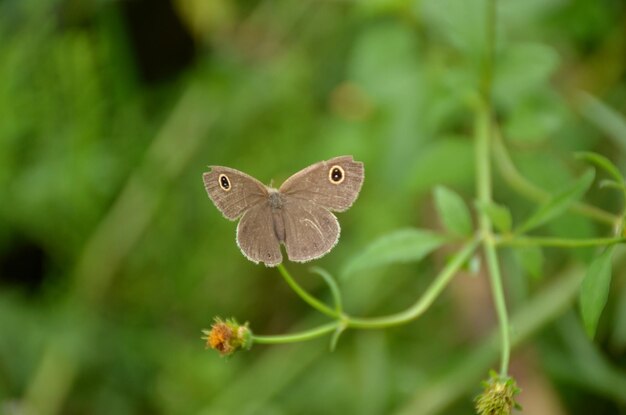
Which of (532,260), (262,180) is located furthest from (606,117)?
→ (262,180)

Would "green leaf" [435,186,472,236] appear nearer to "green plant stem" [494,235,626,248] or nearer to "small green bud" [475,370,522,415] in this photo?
"green plant stem" [494,235,626,248]

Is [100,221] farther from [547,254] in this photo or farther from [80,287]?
[547,254]

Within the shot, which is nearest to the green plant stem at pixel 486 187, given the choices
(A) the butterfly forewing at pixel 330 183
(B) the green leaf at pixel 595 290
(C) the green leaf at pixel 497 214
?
(C) the green leaf at pixel 497 214

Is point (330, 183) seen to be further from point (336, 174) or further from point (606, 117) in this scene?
point (606, 117)

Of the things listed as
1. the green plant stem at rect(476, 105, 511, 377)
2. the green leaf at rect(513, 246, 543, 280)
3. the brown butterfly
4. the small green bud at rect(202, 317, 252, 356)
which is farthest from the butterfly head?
the green leaf at rect(513, 246, 543, 280)

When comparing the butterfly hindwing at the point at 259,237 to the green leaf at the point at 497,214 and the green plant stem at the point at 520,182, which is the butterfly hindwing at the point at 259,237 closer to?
the green leaf at the point at 497,214

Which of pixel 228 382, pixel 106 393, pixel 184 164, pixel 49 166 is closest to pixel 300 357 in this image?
pixel 228 382

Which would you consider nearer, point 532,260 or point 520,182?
point 532,260
